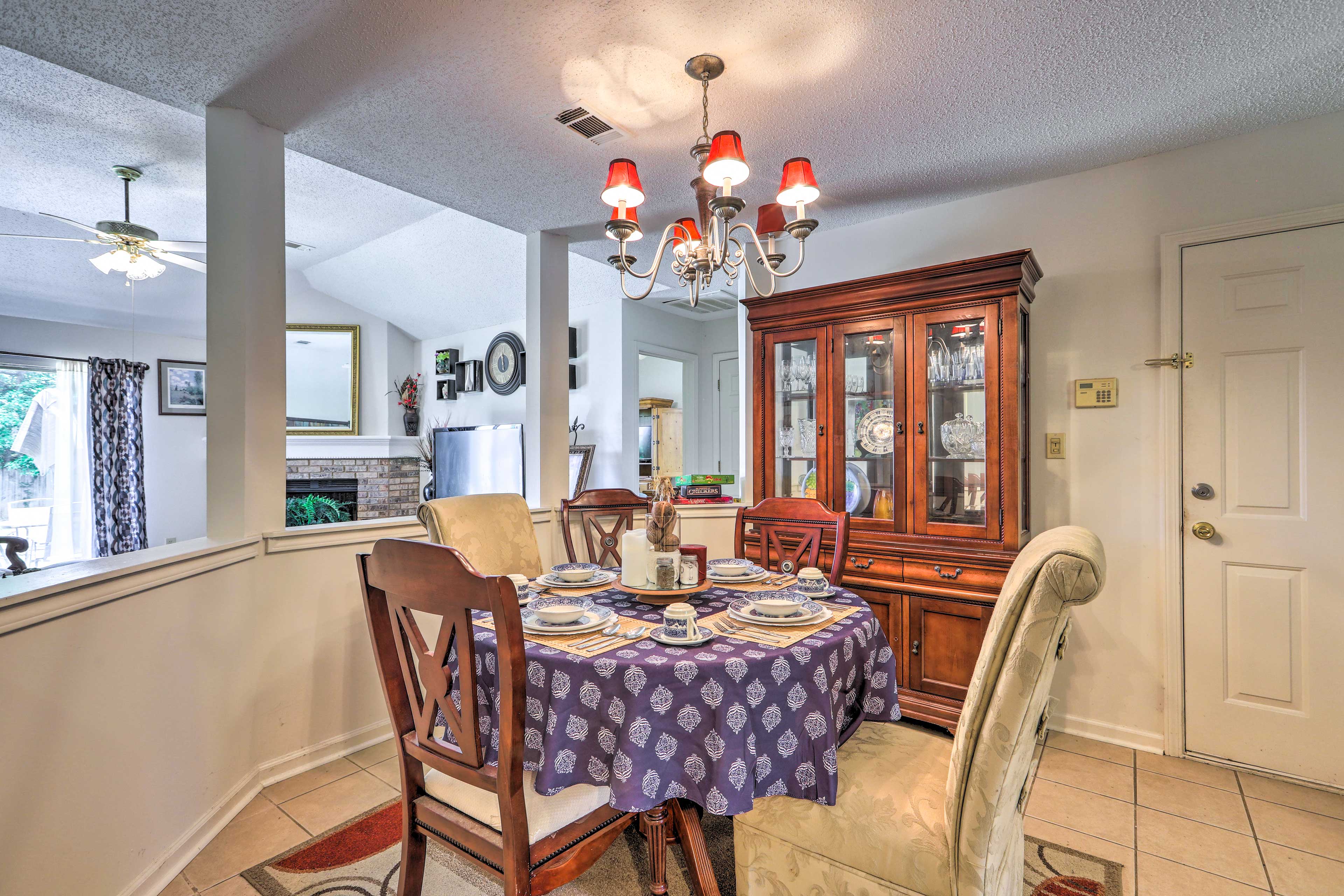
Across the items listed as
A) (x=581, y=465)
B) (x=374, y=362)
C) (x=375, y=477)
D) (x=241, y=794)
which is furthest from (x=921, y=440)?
(x=374, y=362)

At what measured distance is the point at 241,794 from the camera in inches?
81.9

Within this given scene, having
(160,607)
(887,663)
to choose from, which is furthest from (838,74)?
(160,607)

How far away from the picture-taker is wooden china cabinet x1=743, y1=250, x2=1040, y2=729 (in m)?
2.50

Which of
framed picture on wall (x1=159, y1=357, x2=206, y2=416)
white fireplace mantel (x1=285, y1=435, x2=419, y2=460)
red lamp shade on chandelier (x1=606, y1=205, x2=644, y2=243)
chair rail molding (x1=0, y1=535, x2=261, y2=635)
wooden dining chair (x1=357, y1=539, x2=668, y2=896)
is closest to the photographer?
wooden dining chair (x1=357, y1=539, x2=668, y2=896)

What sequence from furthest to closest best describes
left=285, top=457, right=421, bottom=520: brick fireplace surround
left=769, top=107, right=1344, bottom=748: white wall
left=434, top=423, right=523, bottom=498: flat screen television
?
left=285, top=457, right=421, bottom=520: brick fireplace surround, left=434, top=423, right=523, bottom=498: flat screen television, left=769, top=107, right=1344, bottom=748: white wall

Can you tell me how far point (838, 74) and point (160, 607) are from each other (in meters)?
2.57

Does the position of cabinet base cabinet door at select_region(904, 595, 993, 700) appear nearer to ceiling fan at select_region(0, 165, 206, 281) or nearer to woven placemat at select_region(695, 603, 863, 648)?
woven placemat at select_region(695, 603, 863, 648)

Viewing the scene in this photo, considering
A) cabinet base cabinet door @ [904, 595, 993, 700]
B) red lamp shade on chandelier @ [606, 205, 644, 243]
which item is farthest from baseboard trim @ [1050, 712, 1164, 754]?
red lamp shade on chandelier @ [606, 205, 644, 243]

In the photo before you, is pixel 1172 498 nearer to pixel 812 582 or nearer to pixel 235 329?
pixel 812 582

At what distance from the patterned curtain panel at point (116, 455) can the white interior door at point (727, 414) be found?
200 inches

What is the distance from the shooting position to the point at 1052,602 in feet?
3.25

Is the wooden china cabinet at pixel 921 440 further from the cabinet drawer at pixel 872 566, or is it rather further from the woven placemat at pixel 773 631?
the woven placemat at pixel 773 631

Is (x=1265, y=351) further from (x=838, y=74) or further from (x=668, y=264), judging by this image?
(x=668, y=264)

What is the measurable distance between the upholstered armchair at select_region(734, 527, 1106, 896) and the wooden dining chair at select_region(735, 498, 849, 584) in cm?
88
